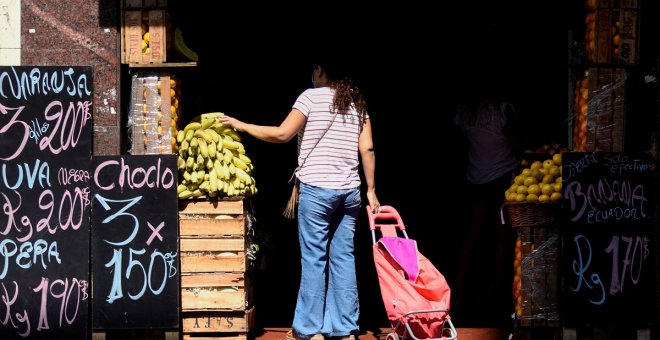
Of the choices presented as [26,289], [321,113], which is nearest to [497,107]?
[321,113]

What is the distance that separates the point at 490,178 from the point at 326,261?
1.87m

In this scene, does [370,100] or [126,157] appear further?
[370,100]

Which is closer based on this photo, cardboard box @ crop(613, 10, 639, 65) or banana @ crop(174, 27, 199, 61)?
cardboard box @ crop(613, 10, 639, 65)

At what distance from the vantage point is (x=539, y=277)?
292 inches

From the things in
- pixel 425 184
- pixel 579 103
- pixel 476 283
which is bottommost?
pixel 476 283

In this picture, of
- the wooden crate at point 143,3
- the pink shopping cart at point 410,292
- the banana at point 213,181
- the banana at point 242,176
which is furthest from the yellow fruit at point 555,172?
the wooden crate at point 143,3

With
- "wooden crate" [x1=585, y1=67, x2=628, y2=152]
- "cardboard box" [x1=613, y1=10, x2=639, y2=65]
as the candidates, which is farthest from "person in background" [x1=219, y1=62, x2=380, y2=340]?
"cardboard box" [x1=613, y1=10, x2=639, y2=65]

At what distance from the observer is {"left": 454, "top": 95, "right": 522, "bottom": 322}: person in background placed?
28.1 feet

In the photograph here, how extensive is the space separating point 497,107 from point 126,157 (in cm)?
313

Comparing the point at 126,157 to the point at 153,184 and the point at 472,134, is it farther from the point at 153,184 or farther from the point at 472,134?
the point at 472,134

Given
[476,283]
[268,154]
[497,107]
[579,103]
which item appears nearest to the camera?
[579,103]

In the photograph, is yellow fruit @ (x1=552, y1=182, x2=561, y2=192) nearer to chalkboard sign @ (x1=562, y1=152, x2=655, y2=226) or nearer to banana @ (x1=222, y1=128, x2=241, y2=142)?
chalkboard sign @ (x1=562, y1=152, x2=655, y2=226)

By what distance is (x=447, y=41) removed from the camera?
11.1m

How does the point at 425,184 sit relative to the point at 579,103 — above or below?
below
